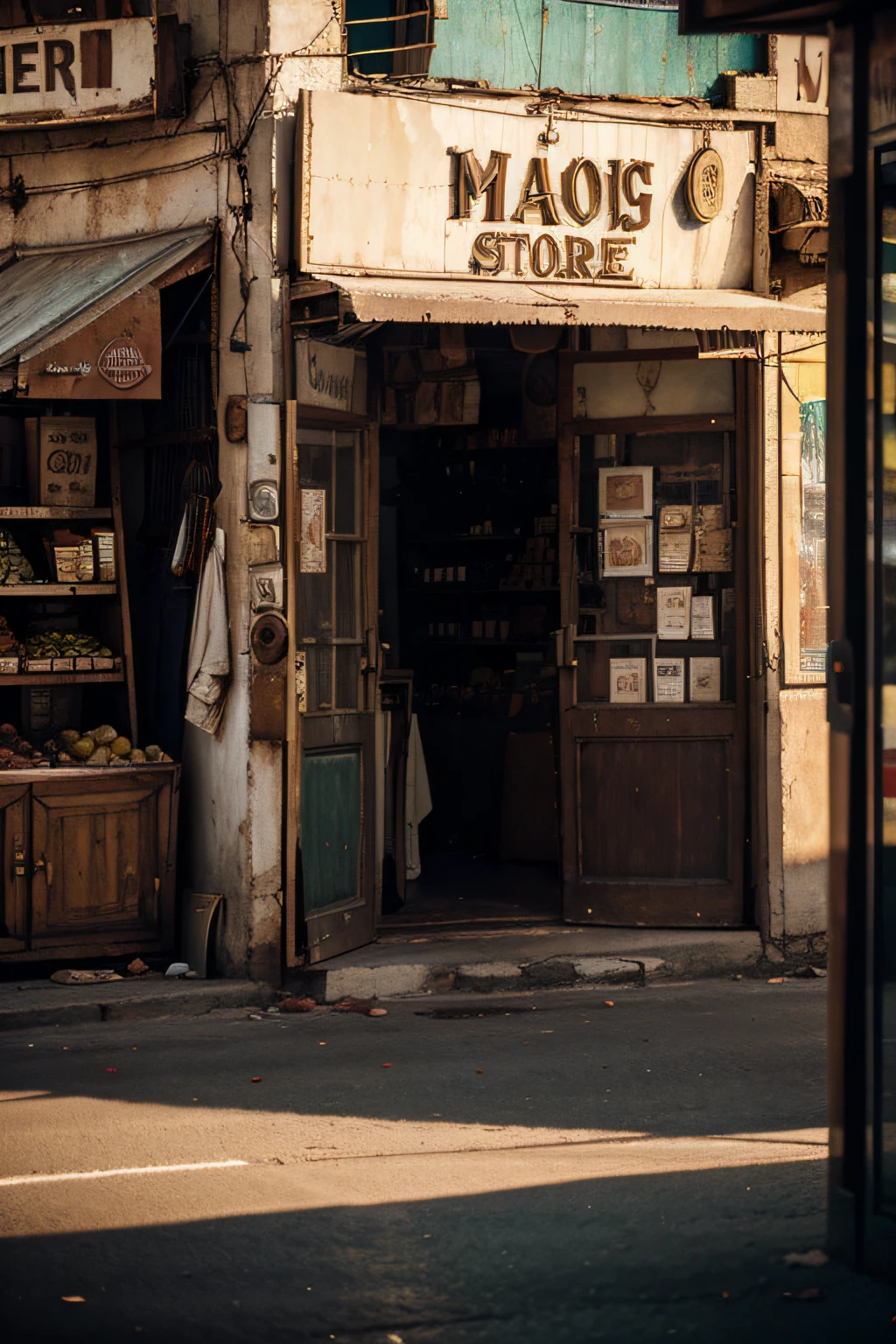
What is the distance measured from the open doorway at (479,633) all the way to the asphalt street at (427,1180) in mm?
3803

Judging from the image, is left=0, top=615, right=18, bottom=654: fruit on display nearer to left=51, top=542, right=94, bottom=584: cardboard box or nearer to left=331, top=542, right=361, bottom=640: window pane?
left=51, top=542, right=94, bottom=584: cardboard box

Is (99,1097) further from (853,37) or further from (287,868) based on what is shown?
(853,37)

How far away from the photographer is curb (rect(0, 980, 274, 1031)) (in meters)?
7.93

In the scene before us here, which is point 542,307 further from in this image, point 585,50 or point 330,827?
point 330,827

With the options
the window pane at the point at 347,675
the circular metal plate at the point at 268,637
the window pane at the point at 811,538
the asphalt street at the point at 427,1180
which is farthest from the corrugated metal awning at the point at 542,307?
the asphalt street at the point at 427,1180

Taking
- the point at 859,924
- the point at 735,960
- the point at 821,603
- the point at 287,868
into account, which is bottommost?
the point at 735,960

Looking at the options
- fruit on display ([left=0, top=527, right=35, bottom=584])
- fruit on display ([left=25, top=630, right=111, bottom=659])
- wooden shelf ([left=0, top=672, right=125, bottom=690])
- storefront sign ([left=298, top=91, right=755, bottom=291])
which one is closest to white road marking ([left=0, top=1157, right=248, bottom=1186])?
wooden shelf ([left=0, top=672, right=125, bottom=690])

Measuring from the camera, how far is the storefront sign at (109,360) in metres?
8.28

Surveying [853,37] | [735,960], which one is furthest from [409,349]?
[853,37]

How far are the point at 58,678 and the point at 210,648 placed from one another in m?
1.00

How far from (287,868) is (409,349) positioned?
3317 millimetres

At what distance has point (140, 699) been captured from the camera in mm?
9883

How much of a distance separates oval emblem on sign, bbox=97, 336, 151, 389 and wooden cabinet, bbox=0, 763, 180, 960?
216 cm

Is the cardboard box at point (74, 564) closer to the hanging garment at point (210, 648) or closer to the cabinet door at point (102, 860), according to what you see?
the hanging garment at point (210, 648)
